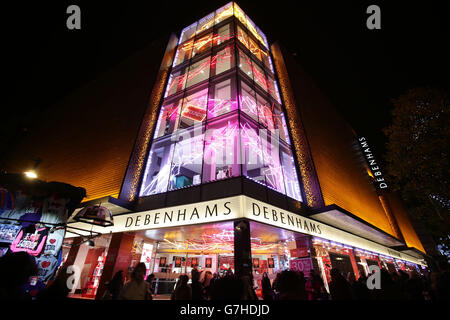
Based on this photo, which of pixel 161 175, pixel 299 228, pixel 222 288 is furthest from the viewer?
pixel 161 175

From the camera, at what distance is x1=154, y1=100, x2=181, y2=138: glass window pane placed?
12.3 m

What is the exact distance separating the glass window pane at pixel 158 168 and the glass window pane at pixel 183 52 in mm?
7614

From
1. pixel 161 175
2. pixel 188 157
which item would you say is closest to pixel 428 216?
pixel 188 157

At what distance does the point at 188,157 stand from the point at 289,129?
7018 millimetres

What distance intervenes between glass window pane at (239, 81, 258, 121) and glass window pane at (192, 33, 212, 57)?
501cm

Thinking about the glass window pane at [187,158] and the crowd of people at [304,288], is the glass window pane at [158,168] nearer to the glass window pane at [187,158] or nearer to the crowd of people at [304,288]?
the glass window pane at [187,158]

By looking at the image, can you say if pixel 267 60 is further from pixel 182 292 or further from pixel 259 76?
pixel 182 292

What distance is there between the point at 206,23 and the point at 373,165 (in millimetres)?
23552

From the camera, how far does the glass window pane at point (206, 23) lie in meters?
16.8

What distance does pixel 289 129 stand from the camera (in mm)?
13148

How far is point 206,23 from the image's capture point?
1720 centimetres

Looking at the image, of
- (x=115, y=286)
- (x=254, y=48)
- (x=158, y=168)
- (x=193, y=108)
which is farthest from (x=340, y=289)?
(x=254, y=48)

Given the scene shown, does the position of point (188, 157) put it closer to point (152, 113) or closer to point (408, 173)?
point (152, 113)

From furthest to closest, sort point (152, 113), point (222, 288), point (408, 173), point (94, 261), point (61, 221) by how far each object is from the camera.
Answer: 1. point (408, 173)
2. point (152, 113)
3. point (94, 261)
4. point (61, 221)
5. point (222, 288)
